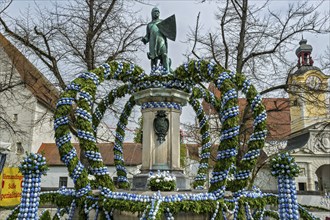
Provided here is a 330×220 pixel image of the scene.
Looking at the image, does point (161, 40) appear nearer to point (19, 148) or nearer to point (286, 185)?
point (286, 185)

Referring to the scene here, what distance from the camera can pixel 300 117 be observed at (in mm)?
41781

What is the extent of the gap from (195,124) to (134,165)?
16.4 m

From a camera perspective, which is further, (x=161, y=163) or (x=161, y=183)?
(x=161, y=163)

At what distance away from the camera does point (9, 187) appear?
14.0 metres

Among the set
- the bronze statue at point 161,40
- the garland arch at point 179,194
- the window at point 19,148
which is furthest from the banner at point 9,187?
the window at point 19,148

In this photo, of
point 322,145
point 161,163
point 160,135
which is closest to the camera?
point 161,163

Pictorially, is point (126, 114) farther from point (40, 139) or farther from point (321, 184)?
point (321, 184)

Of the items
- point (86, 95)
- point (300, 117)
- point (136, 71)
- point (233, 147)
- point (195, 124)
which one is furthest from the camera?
point (300, 117)

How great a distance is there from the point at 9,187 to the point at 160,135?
30.2 feet

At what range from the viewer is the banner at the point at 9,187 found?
13.8 metres

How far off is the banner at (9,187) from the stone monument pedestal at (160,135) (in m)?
8.37

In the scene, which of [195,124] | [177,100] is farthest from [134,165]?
[177,100]

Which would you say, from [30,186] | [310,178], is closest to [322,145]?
[310,178]

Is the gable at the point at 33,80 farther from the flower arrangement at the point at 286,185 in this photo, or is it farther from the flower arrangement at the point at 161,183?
the flower arrangement at the point at 286,185
